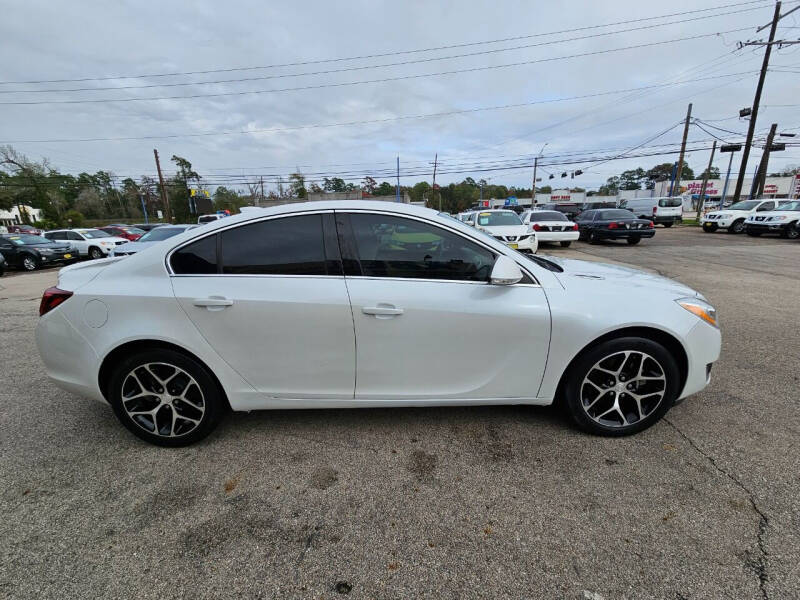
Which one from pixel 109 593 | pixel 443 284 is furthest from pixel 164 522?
pixel 443 284

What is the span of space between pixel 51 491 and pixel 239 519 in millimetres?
1195

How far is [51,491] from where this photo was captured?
212 centimetres

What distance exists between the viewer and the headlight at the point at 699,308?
7.92ft

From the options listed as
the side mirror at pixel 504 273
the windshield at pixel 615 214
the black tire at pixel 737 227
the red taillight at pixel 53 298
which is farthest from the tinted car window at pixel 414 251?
the black tire at pixel 737 227

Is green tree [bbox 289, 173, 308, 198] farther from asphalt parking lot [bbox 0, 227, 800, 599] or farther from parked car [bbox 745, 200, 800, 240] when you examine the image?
asphalt parking lot [bbox 0, 227, 800, 599]

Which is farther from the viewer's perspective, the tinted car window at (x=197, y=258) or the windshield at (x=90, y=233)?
the windshield at (x=90, y=233)

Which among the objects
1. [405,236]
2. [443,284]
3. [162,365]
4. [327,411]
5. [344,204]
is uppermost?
[344,204]

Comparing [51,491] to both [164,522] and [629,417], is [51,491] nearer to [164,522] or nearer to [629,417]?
[164,522]

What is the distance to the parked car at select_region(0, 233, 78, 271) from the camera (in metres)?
12.7

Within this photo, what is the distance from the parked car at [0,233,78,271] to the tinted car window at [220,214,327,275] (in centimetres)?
1575

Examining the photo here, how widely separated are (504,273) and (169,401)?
2.28m

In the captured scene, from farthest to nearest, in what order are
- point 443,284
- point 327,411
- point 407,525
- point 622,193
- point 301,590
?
point 622,193, point 327,411, point 443,284, point 407,525, point 301,590

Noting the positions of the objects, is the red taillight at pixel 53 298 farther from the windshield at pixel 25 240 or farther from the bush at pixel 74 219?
A: the bush at pixel 74 219

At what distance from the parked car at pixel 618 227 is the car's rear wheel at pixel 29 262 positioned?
839 inches
